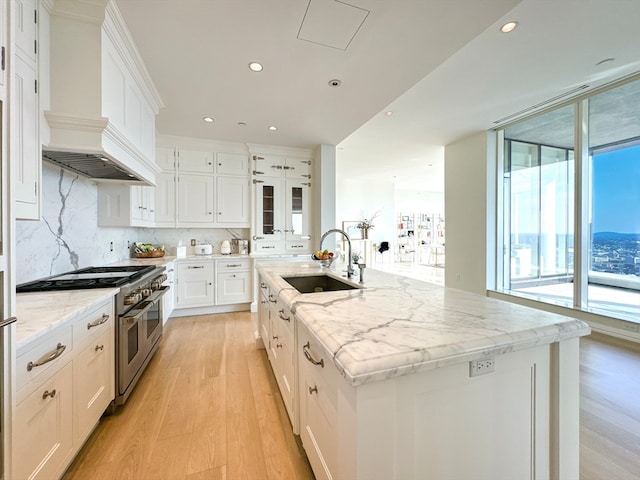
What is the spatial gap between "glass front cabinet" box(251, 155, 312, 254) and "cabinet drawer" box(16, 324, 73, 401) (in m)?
3.29

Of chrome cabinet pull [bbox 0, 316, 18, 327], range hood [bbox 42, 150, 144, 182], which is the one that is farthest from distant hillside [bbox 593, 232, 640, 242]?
range hood [bbox 42, 150, 144, 182]

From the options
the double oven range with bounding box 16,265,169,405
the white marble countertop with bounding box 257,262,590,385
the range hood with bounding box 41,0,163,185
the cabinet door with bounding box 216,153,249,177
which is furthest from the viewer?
the cabinet door with bounding box 216,153,249,177

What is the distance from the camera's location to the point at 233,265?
13.9 ft

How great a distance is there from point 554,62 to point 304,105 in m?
2.59

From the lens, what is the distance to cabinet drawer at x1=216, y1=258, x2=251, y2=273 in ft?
13.6

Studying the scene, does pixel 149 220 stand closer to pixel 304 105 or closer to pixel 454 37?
pixel 304 105

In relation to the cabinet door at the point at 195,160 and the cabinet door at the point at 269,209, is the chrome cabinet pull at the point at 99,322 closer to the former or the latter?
the cabinet door at the point at 269,209

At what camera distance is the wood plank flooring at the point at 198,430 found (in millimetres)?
1410

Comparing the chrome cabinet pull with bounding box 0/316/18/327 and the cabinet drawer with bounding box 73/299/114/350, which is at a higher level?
the chrome cabinet pull with bounding box 0/316/18/327

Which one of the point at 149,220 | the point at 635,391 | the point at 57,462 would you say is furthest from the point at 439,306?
the point at 149,220

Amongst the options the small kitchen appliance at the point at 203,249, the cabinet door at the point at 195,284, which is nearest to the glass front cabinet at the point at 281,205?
the small kitchen appliance at the point at 203,249

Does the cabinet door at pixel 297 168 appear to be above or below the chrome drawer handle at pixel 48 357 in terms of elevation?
above

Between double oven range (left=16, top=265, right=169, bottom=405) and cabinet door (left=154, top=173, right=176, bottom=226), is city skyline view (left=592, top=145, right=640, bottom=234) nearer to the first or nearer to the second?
double oven range (left=16, top=265, right=169, bottom=405)

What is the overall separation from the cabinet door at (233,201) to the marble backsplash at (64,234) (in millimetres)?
1453
